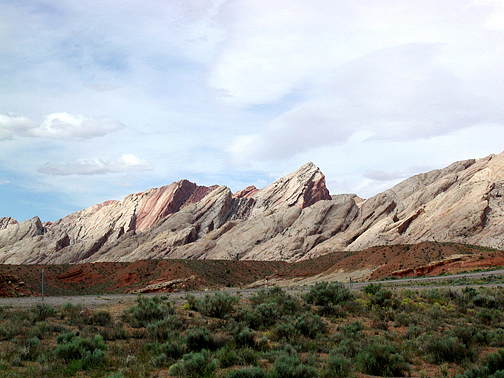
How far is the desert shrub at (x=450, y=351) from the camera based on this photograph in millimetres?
10309

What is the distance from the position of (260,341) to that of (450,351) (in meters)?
4.87

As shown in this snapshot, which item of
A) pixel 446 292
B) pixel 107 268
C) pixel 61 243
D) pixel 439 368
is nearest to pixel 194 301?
pixel 439 368

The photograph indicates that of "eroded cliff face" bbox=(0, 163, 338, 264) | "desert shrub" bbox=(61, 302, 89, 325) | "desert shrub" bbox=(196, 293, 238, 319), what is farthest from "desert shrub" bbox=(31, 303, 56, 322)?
"eroded cliff face" bbox=(0, 163, 338, 264)

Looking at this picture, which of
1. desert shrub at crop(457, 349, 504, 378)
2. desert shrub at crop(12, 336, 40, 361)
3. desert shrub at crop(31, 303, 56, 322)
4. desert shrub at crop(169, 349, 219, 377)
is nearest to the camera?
desert shrub at crop(457, 349, 504, 378)

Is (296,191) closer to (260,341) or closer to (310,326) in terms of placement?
(310,326)

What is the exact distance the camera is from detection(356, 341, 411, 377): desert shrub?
926 centimetres

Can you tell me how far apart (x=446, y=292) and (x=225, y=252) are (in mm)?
78852

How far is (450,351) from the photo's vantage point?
10430 mm

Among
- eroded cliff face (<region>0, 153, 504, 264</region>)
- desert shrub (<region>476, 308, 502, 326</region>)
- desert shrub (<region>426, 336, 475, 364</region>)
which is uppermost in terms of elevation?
eroded cliff face (<region>0, 153, 504, 264</region>)

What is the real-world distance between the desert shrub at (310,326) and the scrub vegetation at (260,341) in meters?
0.03

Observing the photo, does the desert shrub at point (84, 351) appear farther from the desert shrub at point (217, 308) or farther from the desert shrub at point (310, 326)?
the desert shrub at point (310, 326)

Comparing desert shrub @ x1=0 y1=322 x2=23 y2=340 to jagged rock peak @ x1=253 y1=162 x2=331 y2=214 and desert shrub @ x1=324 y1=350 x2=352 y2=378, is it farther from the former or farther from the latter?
jagged rock peak @ x1=253 y1=162 x2=331 y2=214

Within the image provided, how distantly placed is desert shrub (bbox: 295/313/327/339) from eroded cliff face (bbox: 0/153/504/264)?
56185 mm

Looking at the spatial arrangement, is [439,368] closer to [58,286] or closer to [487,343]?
[487,343]
